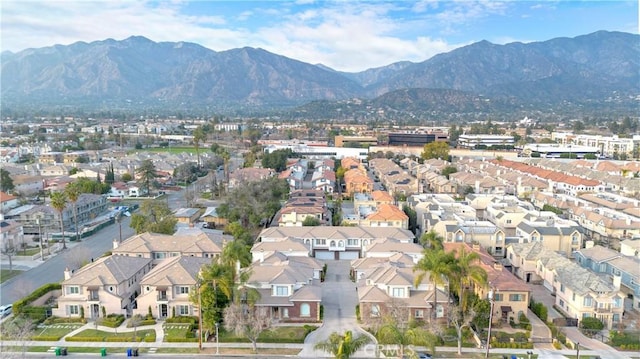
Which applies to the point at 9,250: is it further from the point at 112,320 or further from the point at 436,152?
the point at 436,152

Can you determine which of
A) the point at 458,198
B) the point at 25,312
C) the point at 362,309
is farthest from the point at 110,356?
the point at 458,198

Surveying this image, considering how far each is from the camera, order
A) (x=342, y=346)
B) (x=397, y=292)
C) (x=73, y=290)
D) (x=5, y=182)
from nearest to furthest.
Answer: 1. (x=342, y=346)
2. (x=397, y=292)
3. (x=73, y=290)
4. (x=5, y=182)

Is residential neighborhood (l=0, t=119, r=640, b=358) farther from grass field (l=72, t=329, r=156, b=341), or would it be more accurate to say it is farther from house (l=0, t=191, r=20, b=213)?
grass field (l=72, t=329, r=156, b=341)

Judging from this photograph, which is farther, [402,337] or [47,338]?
[47,338]

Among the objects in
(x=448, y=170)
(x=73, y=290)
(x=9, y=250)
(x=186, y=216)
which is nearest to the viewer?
(x=73, y=290)

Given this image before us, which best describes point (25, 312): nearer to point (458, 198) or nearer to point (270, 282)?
point (270, 282)

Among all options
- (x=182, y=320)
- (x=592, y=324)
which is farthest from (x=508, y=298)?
(x=182, y=320)

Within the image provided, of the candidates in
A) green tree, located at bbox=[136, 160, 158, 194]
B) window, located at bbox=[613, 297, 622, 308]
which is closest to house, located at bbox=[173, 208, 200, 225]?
green tree, located at bbox=[136, 160, 158, 194]
